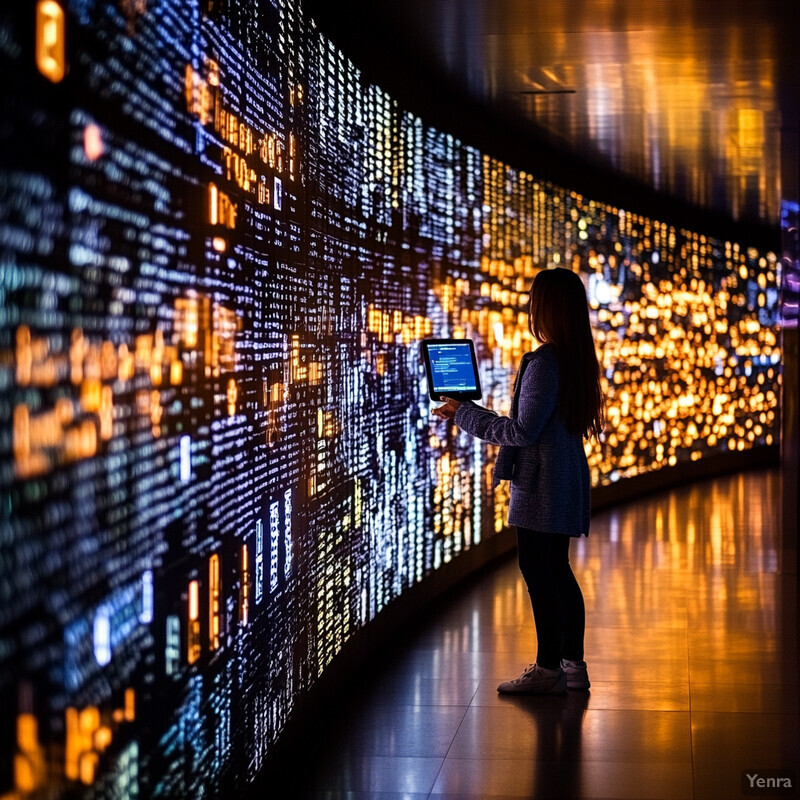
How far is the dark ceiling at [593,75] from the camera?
231 inches

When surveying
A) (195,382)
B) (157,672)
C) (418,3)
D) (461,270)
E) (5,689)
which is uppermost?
(418,3)

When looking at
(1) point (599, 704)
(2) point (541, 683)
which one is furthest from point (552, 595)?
(1) point (599, 704)

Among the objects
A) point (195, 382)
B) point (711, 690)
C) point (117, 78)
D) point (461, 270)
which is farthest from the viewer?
point (461, 270)

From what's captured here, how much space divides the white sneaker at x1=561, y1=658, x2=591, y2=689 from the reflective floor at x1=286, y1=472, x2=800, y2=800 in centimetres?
6

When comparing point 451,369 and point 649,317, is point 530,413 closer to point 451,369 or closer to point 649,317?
point 451,369

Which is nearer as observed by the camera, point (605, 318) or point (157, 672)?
point (157, 672)

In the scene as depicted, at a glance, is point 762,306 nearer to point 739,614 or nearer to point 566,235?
point 566,235

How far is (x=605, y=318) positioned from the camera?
11555 millimetres

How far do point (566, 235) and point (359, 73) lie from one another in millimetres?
5232

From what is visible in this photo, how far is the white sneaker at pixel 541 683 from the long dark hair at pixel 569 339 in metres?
1.04

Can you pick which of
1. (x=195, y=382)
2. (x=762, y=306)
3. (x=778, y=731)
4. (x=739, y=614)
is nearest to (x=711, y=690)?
(x=778, y=731)

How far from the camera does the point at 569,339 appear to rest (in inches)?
197

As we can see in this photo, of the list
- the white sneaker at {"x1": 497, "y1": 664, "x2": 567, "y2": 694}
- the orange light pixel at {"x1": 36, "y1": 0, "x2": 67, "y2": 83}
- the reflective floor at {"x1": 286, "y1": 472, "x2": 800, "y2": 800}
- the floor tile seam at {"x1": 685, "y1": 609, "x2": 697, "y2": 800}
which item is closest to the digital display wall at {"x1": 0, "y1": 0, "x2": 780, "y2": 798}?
the orange light pixel at {"x1": 36, "y1": 0, "x2": 67, "y2": 83}

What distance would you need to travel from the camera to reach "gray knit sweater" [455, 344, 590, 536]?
16.2 ft
